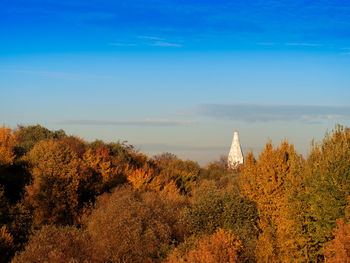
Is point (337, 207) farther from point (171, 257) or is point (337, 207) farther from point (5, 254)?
point (5, 254)

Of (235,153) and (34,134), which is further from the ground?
(34,134)

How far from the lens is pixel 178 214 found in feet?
102

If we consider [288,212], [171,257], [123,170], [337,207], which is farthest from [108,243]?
[123,170]

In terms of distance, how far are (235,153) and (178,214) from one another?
47.9 m

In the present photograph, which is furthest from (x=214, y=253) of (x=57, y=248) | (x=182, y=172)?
(x=182, y=172)

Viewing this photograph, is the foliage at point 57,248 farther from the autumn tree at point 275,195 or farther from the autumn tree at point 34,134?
the autumn tree at point 34,134

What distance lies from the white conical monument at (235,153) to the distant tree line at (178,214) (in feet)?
124

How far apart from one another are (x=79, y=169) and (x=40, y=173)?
4.16m

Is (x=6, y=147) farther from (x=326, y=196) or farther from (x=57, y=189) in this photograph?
(x=326, y=196)

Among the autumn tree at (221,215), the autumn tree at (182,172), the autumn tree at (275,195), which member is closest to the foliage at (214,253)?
the autumn tree at (275,195)

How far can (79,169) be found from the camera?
37.1 meters

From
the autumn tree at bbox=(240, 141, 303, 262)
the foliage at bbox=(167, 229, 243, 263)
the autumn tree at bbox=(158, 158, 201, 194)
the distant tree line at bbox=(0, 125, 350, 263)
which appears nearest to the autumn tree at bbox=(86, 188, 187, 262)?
the distant tree line at bbox=(0, 125, 350, 263)

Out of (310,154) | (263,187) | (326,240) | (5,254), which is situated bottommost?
(5,254)

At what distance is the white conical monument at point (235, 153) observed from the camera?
76.8 meters
